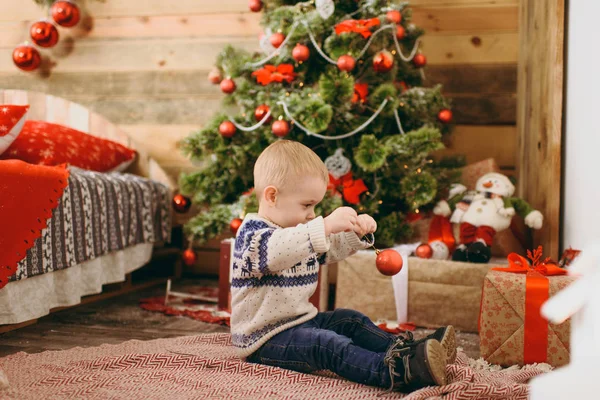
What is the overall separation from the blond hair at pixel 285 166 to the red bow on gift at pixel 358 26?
966 millimetres

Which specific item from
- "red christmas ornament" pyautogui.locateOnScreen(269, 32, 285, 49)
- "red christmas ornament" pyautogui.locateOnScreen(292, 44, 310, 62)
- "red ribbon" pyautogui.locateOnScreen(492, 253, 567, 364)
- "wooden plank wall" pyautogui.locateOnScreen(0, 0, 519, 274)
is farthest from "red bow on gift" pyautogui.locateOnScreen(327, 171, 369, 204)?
"red ribbon" pyautogui.locateOnScreen(492, 253, 567, 364)

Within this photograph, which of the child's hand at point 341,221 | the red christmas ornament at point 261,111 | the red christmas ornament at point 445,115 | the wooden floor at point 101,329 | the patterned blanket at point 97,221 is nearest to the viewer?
the child's hand at point 341,221

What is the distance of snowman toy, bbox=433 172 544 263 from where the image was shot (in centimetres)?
195

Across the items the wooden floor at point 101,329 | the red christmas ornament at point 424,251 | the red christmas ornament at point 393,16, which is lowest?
the wooden floor at point 101,329

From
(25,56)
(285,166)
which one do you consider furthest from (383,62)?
(25,56)

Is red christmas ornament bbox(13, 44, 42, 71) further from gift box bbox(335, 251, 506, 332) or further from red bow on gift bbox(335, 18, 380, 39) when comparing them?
gift box bbox(335, 251, 506, 332)

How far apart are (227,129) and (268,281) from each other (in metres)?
1.08

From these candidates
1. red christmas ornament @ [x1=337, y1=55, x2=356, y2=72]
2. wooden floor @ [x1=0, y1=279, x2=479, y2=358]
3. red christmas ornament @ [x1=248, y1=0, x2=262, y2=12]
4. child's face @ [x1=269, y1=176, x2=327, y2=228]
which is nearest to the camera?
child's face @ [x1=269, y1=176, x2=327, y2=228]

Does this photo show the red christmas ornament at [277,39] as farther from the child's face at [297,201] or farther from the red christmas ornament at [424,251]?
the child's face at [297,201]

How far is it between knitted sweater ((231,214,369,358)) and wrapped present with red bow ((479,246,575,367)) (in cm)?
40

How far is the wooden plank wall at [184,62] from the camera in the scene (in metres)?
2.66

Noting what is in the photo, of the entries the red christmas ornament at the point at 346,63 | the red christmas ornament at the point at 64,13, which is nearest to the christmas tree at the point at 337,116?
the red christmas ornament at the point at 346,63

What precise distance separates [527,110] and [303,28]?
3.23 ft

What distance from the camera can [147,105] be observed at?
305 cm
